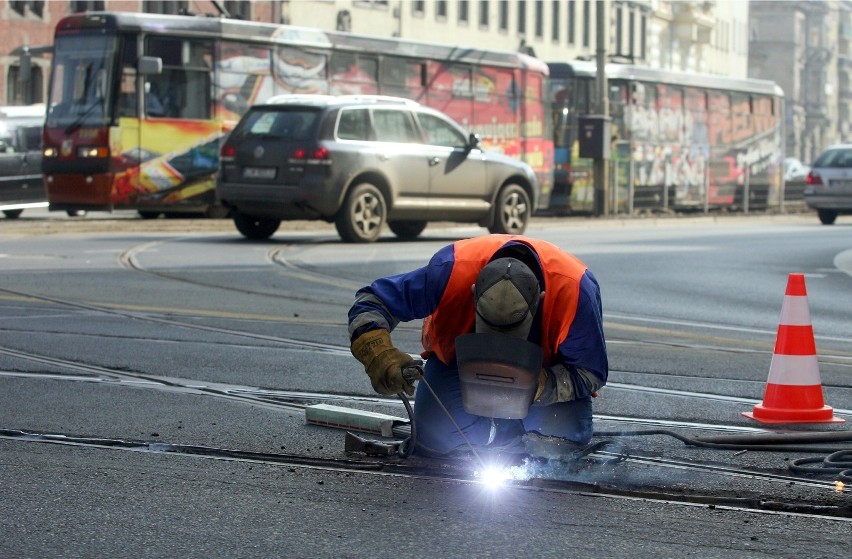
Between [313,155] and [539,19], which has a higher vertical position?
[539,19]

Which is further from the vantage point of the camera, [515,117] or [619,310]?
[515,117]

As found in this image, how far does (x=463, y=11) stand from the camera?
67000mm

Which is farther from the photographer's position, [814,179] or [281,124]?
[814,179]

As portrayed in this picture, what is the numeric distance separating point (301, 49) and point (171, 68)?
2.26 m

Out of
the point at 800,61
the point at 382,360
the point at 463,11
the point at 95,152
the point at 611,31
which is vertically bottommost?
the point at 382,360

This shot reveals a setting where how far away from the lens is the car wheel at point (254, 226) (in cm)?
2033

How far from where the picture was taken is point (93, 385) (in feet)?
25.8

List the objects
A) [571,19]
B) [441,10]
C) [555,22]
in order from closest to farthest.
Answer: [441,10] → [555,22] → [571,19]

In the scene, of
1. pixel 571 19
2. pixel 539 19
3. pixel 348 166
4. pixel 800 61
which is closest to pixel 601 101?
pixel 348 166

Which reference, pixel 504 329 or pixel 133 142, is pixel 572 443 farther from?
pixel 133 142

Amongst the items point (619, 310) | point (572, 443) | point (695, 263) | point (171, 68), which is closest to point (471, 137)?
point (695, 263)

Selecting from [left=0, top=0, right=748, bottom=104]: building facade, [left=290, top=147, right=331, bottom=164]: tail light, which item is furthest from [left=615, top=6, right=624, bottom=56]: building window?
[left=290, top=147, right=331, bottom=164]: tail light

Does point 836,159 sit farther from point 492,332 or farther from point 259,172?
point 492,332

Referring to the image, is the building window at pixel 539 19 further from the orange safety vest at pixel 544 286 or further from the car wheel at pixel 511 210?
the orange safety vest at pixel 544 286
